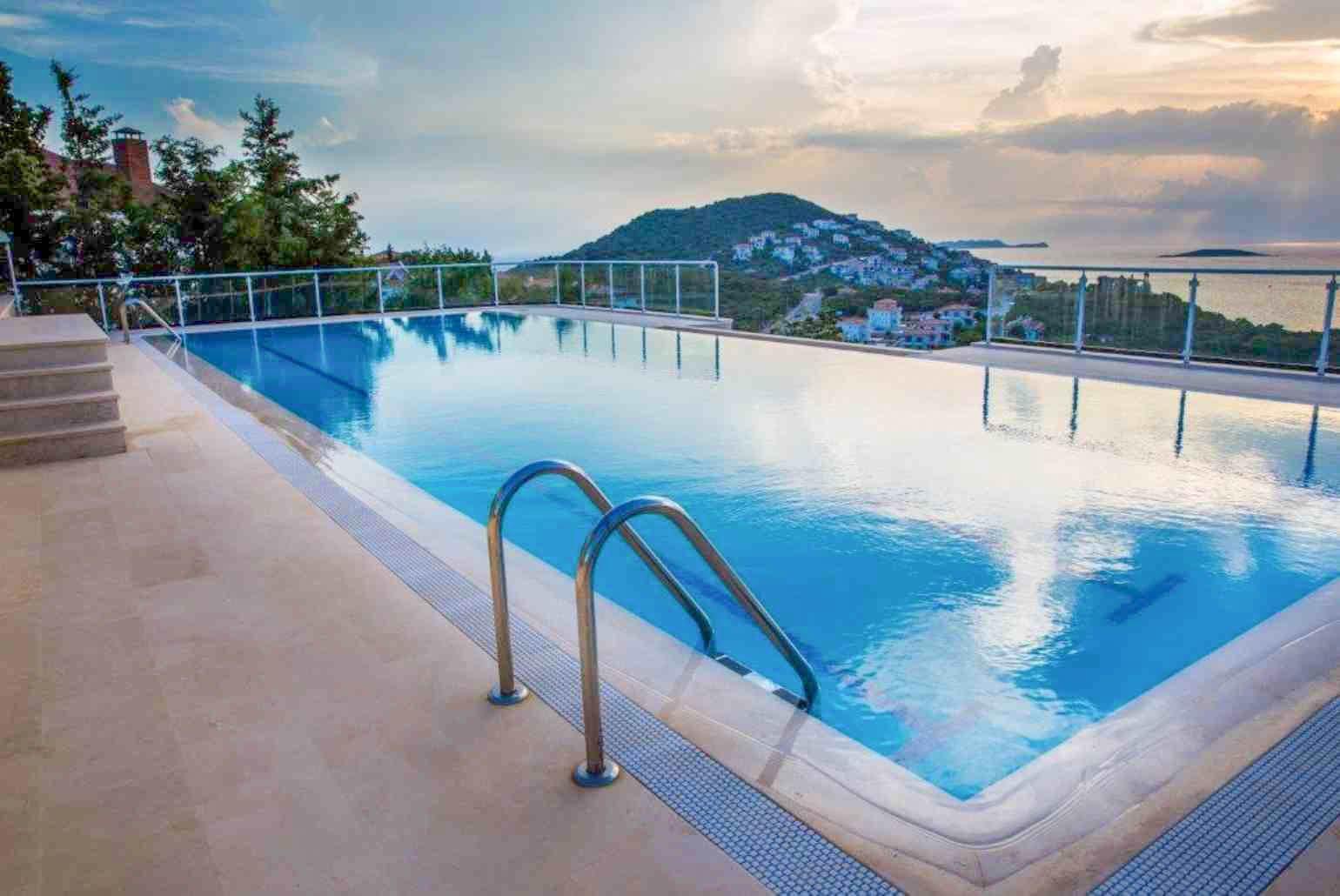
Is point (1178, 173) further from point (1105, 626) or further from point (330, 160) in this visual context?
point (330, 160)

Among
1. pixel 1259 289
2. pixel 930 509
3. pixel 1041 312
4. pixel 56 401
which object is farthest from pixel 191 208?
pixel 1259 289

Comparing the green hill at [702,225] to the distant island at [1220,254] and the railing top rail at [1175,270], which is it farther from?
the railing top rail at [1175,270]

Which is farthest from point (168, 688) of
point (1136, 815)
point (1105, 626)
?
point (1105, 626)

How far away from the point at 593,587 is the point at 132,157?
25.4 meters

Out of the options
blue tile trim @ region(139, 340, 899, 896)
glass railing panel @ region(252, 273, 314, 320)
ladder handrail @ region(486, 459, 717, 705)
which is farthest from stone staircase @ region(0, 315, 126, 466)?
glass railing panel @ region(252, 273, 314, 320)

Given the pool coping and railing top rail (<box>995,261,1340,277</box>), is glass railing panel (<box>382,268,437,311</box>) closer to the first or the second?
railing top rail (<box>995,261,1340,277</box>)

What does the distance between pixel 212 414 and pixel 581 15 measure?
514 inches

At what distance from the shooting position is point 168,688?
2.41m

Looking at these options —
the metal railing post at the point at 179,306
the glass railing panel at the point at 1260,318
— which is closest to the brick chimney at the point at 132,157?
the metal railing post at the point at 179,306

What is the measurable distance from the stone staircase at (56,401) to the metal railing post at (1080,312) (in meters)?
8.64

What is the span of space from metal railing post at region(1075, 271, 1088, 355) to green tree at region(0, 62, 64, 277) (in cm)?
1941

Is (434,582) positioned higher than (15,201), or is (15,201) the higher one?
(15,201)

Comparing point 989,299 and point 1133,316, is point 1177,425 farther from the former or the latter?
point 989,299

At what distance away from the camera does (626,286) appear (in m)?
14.6
